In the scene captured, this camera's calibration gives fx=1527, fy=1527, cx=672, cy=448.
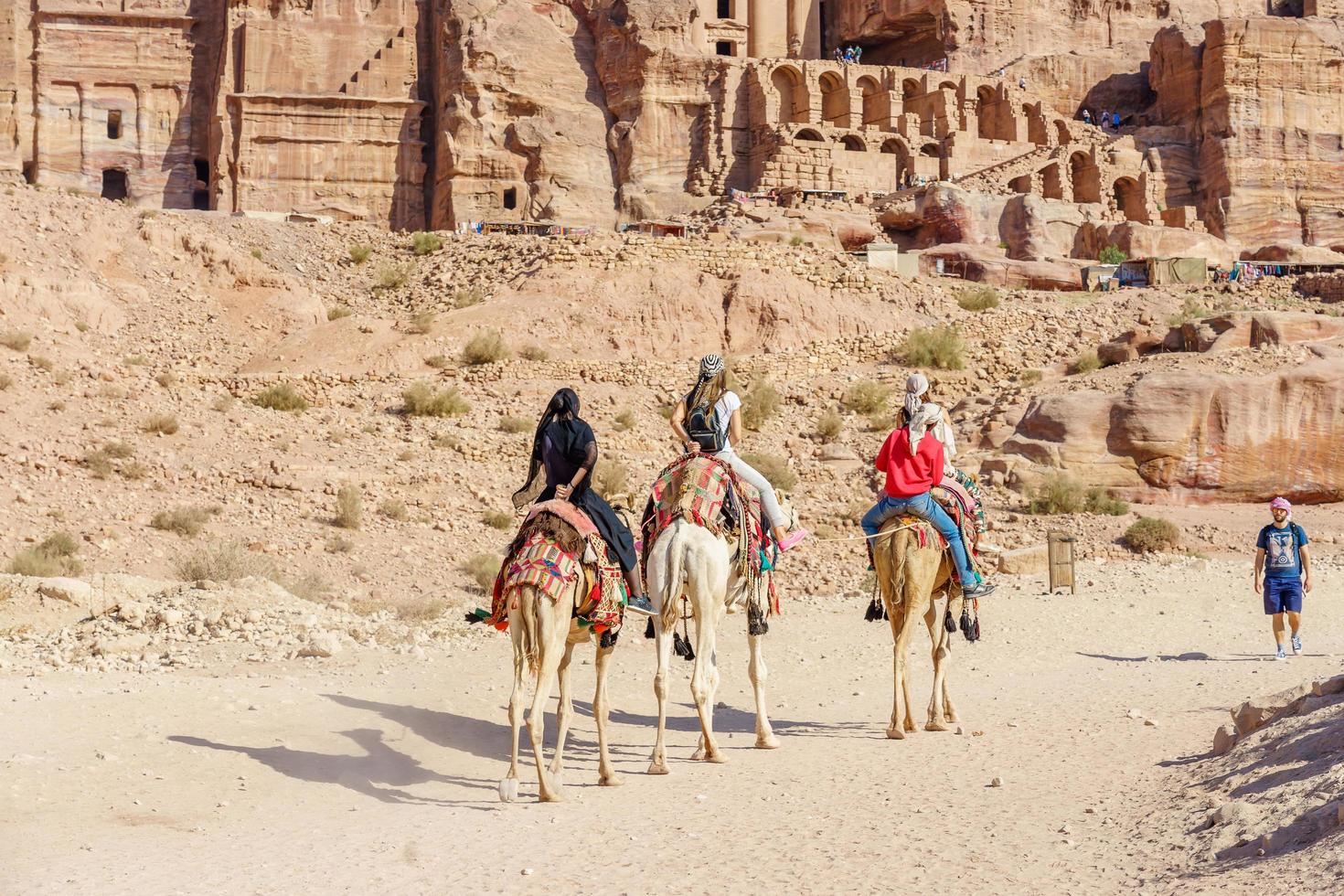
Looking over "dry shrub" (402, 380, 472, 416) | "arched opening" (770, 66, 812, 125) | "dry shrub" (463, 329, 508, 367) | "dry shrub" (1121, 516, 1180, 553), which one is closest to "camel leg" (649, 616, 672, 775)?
"dry shrub" (1121, 516, 1180, 553)

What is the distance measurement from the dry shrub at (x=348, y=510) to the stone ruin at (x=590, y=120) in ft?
80.5

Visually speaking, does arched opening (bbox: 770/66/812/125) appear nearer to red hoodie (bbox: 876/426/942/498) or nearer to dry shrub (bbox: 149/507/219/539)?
dry shrub (bbox: 149/507/219/539)

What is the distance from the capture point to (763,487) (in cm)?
1037

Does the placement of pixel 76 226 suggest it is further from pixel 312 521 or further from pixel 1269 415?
pixel 1269 415

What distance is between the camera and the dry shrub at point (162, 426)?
71.4 feet

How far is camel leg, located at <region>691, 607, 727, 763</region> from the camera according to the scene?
30.9ft

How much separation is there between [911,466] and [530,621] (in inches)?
125

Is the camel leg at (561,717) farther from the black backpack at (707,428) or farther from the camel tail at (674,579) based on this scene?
the black backpack at (707,428)

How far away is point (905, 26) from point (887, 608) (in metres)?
47.6

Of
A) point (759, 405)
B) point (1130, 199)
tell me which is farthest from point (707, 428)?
point (1130, 199)

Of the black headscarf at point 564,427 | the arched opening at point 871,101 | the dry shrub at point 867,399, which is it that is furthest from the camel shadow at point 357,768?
the arched opening at point 871,101

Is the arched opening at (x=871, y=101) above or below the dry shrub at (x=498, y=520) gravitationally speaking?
above

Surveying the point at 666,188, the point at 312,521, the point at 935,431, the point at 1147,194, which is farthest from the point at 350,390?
the point at 1147,194

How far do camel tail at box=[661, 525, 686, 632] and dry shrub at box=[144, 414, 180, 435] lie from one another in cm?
1428
